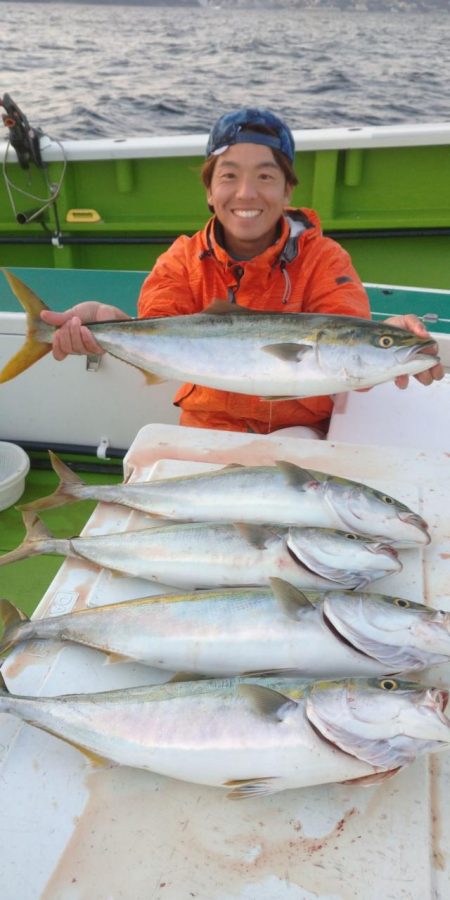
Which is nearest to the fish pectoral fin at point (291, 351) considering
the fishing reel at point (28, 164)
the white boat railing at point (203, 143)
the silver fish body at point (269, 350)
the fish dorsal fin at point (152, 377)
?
the silver fish body at point (269, 350)

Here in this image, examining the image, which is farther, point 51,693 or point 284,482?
point 284,482

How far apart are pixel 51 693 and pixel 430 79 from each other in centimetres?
2190

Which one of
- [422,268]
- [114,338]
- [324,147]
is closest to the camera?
[114,338]

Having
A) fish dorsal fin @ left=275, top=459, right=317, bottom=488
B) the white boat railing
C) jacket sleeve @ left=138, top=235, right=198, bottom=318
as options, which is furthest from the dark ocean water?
fish dorsal fin @ left=275, top=459, right=317, bottom=488

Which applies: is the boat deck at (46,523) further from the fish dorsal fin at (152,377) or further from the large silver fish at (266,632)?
the large silver fish at (266,632)

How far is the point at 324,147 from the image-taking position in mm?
5723

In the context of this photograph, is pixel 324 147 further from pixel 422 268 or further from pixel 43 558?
pixel 43 558

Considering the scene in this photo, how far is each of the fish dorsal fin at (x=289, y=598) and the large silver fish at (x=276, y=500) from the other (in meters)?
0.40

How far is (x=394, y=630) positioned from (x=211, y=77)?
71.7ft

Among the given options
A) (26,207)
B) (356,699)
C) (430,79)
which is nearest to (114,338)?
(356,699)

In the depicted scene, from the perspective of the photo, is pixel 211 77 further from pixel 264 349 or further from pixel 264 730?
pixel 264 730

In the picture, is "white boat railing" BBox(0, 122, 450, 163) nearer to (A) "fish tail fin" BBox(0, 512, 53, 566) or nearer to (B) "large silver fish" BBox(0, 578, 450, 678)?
(A) "fish tail fin" BBox(0, 512, 53, 566)

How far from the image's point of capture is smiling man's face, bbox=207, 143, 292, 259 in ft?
9.38

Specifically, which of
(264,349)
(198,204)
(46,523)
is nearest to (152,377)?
(264,349)
